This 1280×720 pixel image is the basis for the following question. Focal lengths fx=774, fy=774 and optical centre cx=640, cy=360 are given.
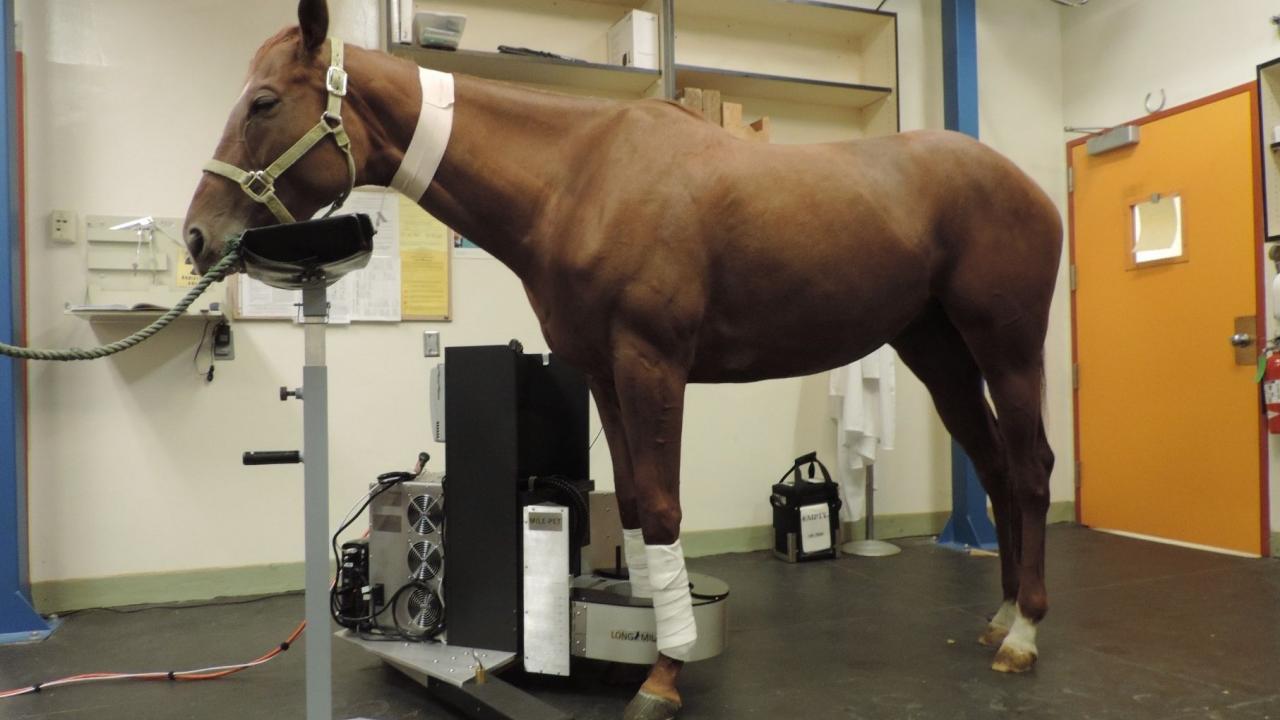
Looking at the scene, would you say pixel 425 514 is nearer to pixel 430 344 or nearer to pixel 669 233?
pixel 669 233

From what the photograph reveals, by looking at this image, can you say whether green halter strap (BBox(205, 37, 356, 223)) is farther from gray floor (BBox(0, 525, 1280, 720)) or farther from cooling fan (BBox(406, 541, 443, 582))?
gray floor (BBox(0, 525, 1280, 720))

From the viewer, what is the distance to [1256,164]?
3.52 meters

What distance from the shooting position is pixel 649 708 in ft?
5.69

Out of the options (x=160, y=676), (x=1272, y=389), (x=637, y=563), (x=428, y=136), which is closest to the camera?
(x=428, y=136)

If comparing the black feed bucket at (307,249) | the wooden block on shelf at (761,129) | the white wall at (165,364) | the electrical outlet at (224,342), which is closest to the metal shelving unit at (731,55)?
the wooden block on shelf at (761,129)

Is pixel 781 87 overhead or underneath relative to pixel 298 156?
overhead

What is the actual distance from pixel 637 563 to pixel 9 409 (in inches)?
92.3

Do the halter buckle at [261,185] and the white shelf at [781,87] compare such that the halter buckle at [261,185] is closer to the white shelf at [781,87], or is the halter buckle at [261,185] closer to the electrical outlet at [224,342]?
the electrical outlet at [224,342]

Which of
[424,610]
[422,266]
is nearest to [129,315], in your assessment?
[422,266]

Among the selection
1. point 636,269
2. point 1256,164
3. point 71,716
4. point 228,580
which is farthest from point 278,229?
point 1256,164

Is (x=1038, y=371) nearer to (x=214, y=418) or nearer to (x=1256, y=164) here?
(x=1256, y=164)

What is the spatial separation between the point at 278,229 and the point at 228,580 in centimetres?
238

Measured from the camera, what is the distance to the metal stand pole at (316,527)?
4.34 feet

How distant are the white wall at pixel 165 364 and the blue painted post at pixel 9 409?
24cm
